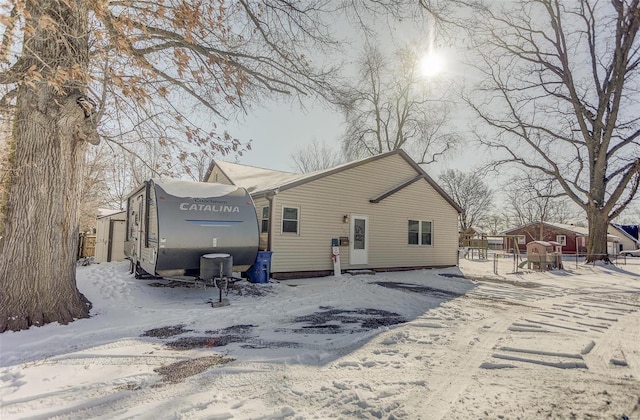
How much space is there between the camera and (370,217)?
12414mm

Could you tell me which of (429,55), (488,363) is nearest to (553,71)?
(429,55)

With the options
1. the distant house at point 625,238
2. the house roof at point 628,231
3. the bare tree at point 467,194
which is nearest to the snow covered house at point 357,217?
the bare tree at point 467,194

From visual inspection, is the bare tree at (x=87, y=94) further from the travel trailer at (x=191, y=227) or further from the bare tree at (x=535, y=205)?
the bare tree at (x=535, y=205)

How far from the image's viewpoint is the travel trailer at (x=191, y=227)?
6.84 meters

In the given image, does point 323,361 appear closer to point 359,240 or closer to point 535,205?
point 359,240

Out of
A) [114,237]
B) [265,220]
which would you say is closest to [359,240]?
[265,220]

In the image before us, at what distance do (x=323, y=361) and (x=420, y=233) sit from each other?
439 inches

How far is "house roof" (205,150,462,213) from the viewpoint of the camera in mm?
10797

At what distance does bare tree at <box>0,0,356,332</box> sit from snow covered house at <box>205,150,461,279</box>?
486cm

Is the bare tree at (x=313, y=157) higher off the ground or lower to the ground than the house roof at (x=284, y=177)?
higher

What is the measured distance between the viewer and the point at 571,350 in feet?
13.6

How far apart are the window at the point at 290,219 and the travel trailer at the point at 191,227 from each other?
2.43 m

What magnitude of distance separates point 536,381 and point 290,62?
5.74 m

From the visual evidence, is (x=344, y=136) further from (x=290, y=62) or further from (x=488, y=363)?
(x=488, y=363)
